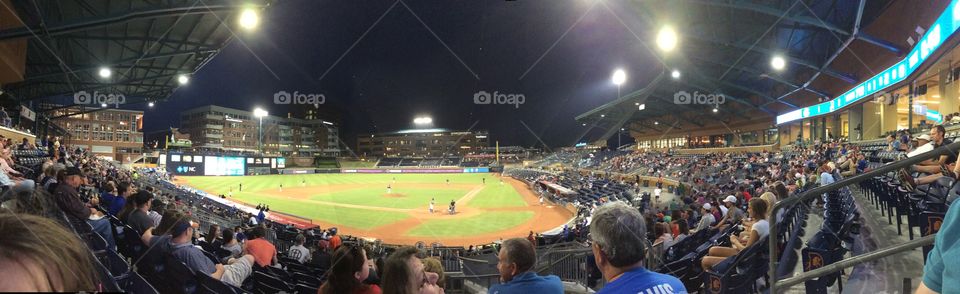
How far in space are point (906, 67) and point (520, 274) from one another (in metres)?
20.4

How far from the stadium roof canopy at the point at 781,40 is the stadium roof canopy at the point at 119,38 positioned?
63.6 ft

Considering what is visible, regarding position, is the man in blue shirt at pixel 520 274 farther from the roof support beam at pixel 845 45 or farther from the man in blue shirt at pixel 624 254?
the roof support beam at pixel 845 45

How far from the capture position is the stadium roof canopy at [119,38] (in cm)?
1362

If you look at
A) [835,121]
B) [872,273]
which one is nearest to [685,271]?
[872,273]

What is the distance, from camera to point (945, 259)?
4.85 ft

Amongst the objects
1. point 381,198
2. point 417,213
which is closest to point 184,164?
point 381,198

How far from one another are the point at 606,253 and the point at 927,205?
5528 mm

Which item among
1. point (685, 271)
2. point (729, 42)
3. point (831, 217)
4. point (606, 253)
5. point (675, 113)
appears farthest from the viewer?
point (675, 113)

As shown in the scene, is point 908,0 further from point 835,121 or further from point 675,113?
point 675,113

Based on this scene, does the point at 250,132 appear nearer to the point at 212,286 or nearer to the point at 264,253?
the point at 264,253

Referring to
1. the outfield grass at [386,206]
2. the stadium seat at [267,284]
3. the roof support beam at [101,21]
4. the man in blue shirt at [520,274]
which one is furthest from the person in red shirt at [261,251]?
the outfield grass at [386,206]

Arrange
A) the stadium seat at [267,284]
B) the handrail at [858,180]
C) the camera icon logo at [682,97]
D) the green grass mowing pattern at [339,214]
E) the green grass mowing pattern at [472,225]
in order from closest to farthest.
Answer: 1. the handrail at [858,180]
2. the stadium seat at [267,284]
3. the green grass mowing pattern at [472,225]
4. the green grass mowing pattern at [339,214]
5. the camera icon logo at [682,97]

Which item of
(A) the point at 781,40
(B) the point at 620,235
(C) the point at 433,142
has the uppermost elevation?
(A) the point at 781,40

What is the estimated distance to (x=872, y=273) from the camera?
4.48 meters
